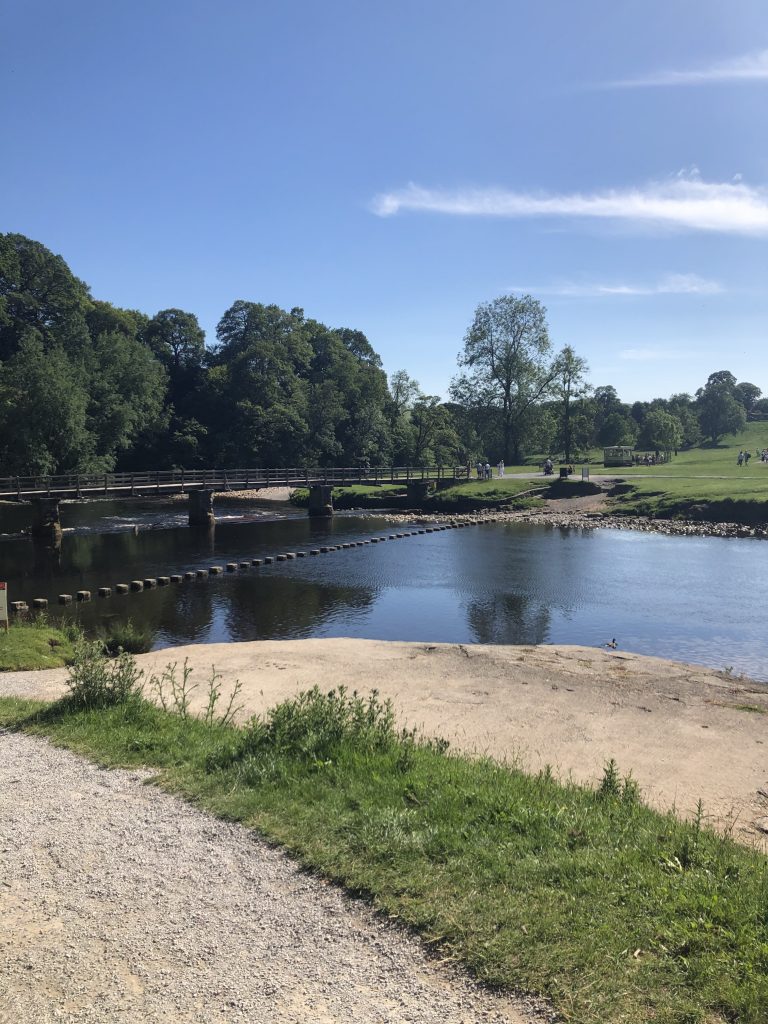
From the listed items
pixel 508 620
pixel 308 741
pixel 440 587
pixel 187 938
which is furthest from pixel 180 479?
pixel 187 938

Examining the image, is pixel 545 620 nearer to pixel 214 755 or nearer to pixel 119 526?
pixel 214 755

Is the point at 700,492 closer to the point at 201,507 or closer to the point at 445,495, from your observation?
the point at 445,495

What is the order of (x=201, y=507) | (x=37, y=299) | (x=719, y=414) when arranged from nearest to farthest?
(x=201, y=507), (x=37, y=299), (x=719, y=414)

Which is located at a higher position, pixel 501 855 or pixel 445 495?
pixel 445 495

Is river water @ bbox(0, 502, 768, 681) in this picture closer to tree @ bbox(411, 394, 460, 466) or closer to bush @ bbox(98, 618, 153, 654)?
bush @ bbox(98, 618, 153, 654)

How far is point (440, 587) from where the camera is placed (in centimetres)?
2967

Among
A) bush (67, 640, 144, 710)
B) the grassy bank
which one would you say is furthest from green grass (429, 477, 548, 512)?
bush (67, 640, 144, 710)

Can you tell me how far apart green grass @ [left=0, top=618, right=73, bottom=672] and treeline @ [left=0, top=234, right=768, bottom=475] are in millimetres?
44543

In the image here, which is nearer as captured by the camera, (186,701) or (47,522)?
(186,701)

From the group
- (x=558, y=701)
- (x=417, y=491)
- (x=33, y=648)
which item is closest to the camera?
(x=558, y=701)

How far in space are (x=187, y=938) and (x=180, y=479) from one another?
186 ft

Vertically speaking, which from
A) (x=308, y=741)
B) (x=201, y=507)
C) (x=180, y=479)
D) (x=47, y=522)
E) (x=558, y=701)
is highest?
(x=180, y=479)

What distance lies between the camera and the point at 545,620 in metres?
23.8

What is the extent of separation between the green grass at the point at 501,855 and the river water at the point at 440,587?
40.1ft
